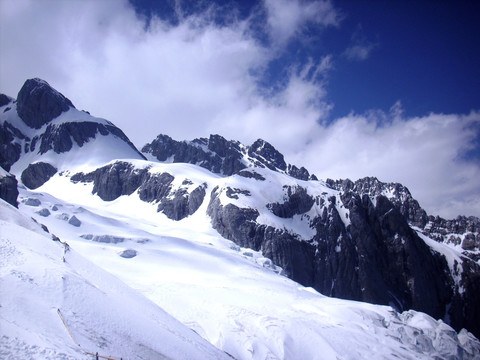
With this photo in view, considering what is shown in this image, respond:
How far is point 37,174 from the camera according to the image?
156 m

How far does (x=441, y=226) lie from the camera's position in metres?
190

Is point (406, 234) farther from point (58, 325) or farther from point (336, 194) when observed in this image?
point (58, 325)

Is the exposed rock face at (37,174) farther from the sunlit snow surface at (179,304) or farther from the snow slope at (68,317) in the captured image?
the snow slope at (68,317)

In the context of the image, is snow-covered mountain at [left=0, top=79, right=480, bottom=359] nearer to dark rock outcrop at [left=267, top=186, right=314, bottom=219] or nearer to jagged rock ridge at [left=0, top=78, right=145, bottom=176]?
dark rock outcrop at [left=267, top=186, right=314, bottom=219]

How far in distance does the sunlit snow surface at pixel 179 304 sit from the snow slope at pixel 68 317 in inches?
4.1

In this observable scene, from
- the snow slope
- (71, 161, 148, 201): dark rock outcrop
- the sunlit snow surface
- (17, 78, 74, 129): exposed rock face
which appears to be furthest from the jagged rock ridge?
the snow slope

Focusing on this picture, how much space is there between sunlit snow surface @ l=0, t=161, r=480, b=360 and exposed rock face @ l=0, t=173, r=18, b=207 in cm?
921

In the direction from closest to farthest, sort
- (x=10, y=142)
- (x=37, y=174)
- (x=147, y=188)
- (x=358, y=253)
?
(x=358, y=253), (x=147, y=188), (x=37, y=174), (x=10, y=142)

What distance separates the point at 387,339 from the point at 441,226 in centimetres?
15688

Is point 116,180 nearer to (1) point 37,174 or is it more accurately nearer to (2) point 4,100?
(1) point 37,174

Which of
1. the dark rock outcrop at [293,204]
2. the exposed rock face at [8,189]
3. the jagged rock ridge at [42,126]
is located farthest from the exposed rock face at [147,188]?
the exposed rock face at [8,189]

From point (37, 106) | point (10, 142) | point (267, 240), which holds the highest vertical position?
point (37, 106)

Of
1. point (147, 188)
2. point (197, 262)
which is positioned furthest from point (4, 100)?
point (197, 262)

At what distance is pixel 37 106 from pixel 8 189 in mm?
132165
